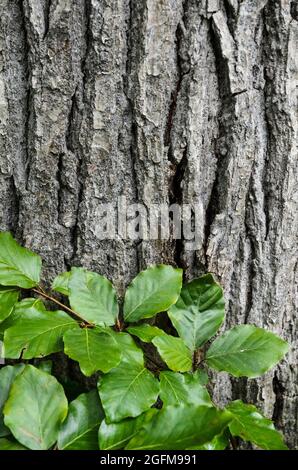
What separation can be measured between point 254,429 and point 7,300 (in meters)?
0.62

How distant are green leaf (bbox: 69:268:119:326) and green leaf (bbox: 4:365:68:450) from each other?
0.17 metres

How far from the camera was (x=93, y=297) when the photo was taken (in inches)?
47.1

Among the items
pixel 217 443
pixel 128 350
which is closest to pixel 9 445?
pixel 128 350

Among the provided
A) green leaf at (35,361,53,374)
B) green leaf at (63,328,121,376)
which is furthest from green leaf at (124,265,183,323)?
green leaf at (35,361,53,374)

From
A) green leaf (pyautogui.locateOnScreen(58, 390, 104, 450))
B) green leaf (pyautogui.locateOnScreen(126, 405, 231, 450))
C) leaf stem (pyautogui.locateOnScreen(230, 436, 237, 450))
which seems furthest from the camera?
leaf stem (pyautogui.locateOnScreen(230, 436, 237, 450))

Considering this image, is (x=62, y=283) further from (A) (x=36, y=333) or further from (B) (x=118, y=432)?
(B) (x=118, y=432)

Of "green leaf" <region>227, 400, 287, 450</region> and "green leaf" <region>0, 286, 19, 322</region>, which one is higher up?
"green leaf" <region>0, 286, 19, 322</region>

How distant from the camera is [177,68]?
45.1 inches

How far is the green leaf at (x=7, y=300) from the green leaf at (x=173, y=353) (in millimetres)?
338

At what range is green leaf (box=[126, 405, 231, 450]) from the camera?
95 centimetres

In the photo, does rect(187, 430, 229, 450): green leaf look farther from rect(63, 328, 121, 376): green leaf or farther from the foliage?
rect(63, 328, 121, 376): green leaf

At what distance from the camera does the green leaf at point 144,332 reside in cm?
116

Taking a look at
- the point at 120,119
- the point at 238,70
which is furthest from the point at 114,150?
the point at 238,70

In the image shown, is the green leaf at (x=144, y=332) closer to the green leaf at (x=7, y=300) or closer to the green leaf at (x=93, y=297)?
the green leaf at (x=93, y=297)
